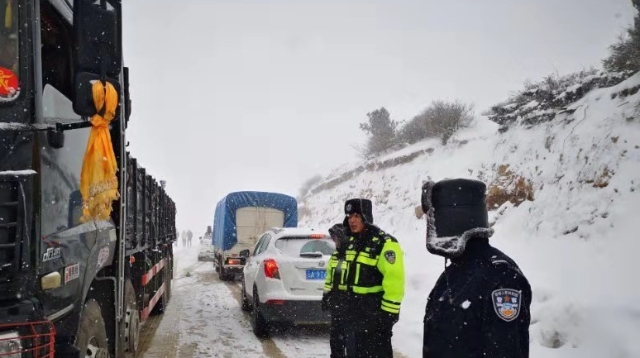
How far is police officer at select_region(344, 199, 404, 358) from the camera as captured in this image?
12.2ft

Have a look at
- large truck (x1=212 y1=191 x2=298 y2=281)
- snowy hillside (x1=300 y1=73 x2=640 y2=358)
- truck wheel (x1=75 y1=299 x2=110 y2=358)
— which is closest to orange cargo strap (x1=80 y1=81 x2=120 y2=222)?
truck wheel (x1=75 y1=299 x2=110 y2=358)

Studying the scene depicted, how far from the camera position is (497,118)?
49.5 feet

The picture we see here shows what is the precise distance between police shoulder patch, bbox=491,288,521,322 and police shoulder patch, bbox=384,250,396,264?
6.51 ft

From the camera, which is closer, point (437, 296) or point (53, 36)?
point (437, 296)

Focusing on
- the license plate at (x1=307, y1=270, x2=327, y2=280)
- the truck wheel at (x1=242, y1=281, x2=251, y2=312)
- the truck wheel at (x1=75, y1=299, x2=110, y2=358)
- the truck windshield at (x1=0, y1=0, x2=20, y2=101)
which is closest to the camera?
the truck windshield at (x1=0, y1=0, x2=20, y2=101)

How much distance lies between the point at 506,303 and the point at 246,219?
43.1ft

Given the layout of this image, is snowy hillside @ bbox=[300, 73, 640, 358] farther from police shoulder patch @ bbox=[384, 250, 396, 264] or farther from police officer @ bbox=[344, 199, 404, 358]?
police shoulder patch @ bbox=[384, 250, 396, 264]

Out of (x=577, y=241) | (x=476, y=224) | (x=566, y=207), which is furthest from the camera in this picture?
(x=566, y=207)

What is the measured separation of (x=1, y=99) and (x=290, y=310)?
4.99 metres

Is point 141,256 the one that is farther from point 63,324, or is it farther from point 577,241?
point 577,241

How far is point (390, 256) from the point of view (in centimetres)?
383

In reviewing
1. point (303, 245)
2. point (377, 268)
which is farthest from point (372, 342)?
point (303, 245)

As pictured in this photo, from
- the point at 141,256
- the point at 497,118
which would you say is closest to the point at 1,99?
the point at 141,256

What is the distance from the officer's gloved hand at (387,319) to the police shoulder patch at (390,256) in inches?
17.0
